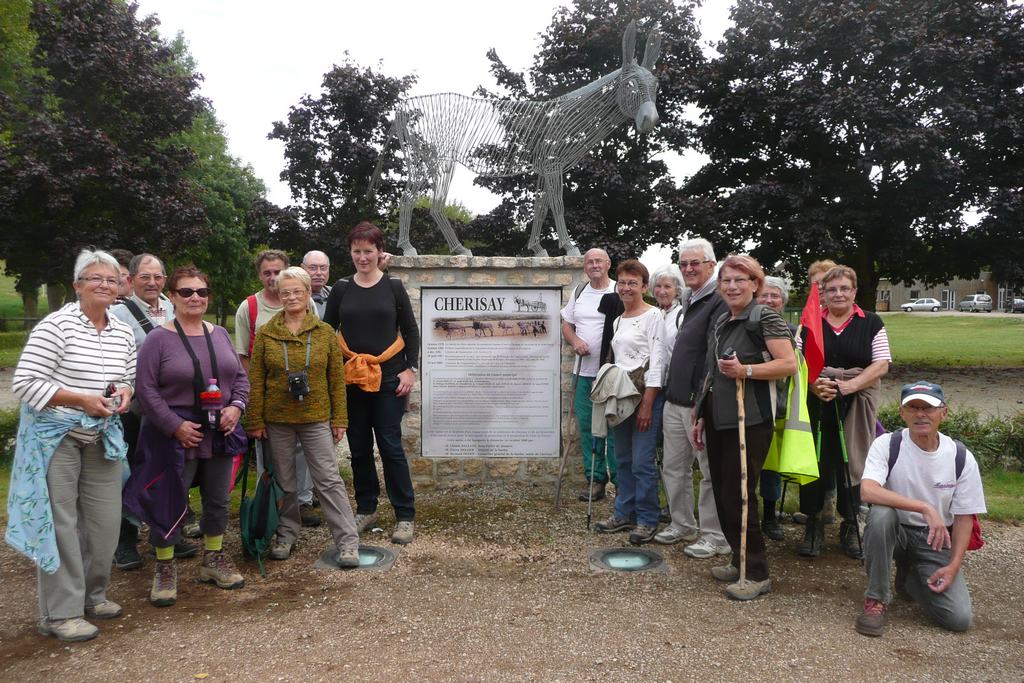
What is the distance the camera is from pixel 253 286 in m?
31.0

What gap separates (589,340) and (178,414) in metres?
2.93

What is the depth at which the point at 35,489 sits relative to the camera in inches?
117

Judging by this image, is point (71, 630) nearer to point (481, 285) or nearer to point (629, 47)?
point (481, 285)

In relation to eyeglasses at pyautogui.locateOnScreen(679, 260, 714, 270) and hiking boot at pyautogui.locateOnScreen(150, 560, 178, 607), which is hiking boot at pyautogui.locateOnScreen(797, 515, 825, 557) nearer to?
eyeglasses at pyautogui.locateOnScreen(679, 260, 714, 270)

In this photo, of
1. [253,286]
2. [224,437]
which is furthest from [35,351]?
[253,286]

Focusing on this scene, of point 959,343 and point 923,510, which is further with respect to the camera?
point 959,343

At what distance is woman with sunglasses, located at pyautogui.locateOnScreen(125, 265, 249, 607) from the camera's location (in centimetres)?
334

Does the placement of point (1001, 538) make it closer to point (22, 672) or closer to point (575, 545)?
point (575, 545)

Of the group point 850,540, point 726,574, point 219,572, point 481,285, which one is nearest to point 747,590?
point 726,574

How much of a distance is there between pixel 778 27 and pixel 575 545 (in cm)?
1131

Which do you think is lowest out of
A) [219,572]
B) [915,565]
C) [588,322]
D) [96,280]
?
[219,572]

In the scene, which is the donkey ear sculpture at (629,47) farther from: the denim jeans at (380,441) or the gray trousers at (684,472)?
the denim jeans at (380,441)

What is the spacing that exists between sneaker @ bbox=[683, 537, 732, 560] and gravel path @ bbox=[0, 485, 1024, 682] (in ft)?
0.19

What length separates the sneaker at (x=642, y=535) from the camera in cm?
442
